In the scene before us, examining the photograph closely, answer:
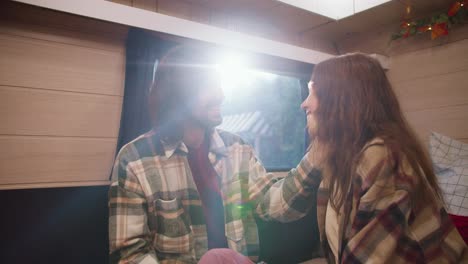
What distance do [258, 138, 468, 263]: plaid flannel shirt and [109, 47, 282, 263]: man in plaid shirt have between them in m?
0.51

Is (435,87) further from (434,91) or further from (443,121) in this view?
(443,121)

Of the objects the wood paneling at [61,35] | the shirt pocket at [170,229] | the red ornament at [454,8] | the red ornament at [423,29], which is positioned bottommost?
the shirt pocket at [170,229]

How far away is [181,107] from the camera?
1199 millimetres

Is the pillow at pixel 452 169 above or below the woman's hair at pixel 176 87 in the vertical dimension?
below

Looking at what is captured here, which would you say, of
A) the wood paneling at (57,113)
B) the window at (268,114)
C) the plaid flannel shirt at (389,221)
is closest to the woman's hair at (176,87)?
the wood paneling at (57,113)

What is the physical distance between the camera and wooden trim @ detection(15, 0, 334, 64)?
44.3 inches

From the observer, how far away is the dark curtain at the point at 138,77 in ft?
4.43

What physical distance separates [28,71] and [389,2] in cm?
194

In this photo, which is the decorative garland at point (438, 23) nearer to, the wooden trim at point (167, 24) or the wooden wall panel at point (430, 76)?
the wooden wall panel at point (430, 76)

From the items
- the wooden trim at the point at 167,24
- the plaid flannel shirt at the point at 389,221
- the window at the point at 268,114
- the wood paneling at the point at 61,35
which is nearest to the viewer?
the plaid flannel shirt at the point at 389,221

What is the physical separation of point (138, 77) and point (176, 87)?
281mm

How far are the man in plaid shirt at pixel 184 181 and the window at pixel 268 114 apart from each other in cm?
35

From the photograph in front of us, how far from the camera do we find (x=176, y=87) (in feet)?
3.97

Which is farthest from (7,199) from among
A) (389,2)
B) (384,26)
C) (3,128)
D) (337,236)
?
(384,26)
